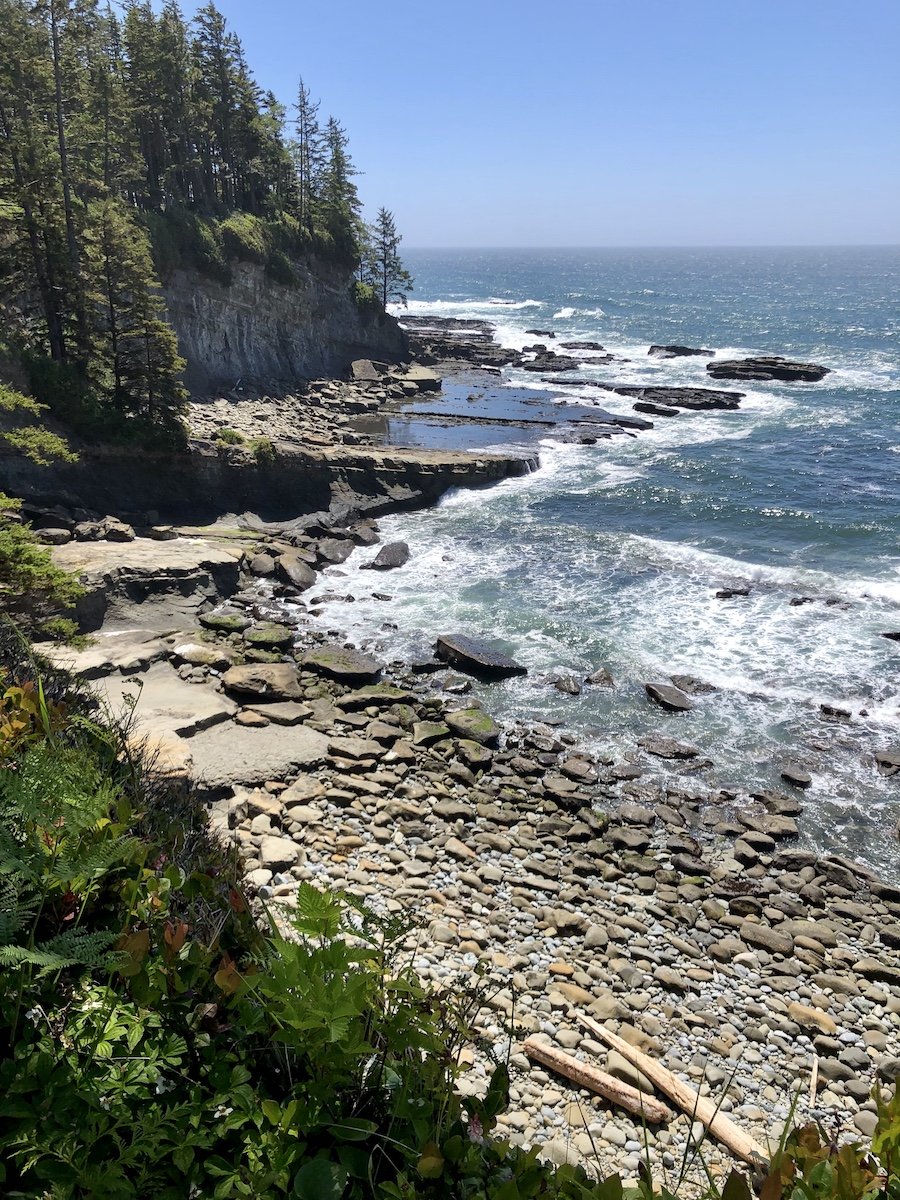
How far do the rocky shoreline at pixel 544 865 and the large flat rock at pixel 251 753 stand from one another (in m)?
0.06

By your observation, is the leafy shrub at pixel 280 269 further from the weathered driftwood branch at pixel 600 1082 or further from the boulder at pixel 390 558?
the weathered driftwood branch at pixel 600 1082

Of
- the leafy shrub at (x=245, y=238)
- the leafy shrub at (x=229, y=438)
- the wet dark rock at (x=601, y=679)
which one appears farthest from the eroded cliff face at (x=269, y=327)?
the wet dark rock at (x=601, y=679)

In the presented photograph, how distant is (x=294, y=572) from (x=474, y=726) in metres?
11.3

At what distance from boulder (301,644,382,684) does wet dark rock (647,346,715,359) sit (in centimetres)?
6556

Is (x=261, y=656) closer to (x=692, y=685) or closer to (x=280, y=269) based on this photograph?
(x=692, y=685)

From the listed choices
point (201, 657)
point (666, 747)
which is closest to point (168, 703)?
point (201, 657)

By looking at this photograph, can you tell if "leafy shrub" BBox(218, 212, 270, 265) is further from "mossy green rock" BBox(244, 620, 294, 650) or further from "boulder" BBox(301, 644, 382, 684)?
"boulder" BBox(301, 644, 382, 684)

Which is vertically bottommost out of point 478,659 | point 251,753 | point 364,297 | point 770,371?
point 478,659

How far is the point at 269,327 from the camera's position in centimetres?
5219

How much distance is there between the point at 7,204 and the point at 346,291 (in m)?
40.0

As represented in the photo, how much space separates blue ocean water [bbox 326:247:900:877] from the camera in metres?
18.4

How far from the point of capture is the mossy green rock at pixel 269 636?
2138 cm

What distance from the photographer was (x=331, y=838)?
1347 centimetres

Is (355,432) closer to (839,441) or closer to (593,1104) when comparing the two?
(839,441)
